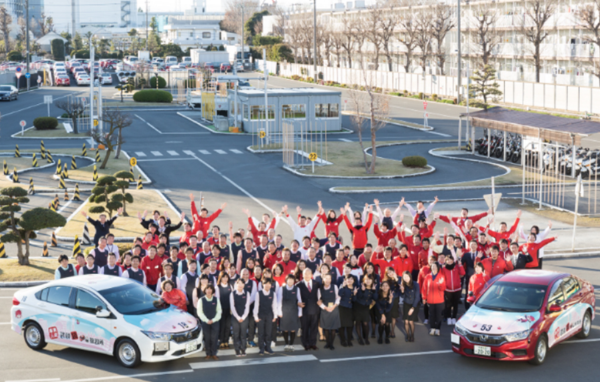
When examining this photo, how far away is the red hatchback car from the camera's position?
13.1m

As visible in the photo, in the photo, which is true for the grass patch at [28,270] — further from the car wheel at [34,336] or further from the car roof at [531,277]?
the car roof at [531,277]

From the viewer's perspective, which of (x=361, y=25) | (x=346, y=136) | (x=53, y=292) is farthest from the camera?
(x=361, y=25)

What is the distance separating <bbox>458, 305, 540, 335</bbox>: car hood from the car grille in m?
4.91

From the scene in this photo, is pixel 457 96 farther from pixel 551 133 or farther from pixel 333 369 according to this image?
pixel 333 369

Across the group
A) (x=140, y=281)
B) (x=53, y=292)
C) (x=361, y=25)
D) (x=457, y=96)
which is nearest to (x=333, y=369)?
(x=140, y=281)

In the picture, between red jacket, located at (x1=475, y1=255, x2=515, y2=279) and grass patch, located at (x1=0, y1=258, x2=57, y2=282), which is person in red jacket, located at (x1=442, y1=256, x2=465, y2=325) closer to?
red jacket, located at (x1=475, y1=255, x2=515, y2=279)

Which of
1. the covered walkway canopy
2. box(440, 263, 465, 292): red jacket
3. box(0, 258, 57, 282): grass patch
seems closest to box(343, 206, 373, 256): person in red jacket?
box(440, 263, 465, 292): red jacket

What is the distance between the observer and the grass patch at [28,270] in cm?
1994

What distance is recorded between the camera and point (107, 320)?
43.5 feet

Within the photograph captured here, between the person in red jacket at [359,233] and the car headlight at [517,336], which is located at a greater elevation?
the person in red jacket at [359,233]

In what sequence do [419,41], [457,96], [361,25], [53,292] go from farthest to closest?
[361,25], [419,41], [457,96], [53,292]

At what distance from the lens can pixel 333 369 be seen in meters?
13.2

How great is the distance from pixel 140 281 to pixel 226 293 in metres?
2.38

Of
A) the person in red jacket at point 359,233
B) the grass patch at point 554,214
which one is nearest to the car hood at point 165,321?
the person in red jacket at point 359,233
